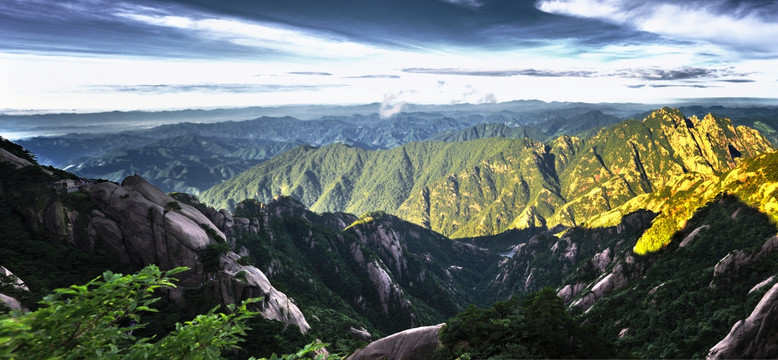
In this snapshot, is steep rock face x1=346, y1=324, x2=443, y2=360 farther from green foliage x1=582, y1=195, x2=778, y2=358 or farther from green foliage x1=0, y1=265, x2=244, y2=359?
green foliage x1=0, y1=265, x2=244, y2=359

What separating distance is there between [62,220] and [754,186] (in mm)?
181881

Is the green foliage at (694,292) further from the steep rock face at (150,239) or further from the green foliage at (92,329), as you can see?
the steep rock face at (150,239)

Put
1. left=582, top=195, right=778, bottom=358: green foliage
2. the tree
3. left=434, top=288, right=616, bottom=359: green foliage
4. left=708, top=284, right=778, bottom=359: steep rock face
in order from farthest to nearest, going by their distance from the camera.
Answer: left=582, top=195, right=778, bottom=358: green foliage → left=708, top=284, right=778, bottom=359: steep rock face → left=434, top=288, right=616, bottom=359: green foliage → the tree

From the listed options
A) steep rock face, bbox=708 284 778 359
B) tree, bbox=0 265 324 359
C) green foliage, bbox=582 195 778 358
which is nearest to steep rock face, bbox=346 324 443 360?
green foliage, bbox=582 195 778 358

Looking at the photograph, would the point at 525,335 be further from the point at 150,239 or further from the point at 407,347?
the point at 150,239

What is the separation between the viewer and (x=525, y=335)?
33250 mm

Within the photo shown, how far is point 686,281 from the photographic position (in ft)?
260

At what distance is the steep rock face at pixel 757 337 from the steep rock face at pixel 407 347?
3257 centimetres

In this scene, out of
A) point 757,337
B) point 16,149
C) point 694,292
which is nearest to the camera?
point 757,337

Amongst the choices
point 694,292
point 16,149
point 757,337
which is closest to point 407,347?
point 757,337

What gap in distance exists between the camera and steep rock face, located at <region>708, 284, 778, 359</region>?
33.9 m

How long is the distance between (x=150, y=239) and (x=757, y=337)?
9679 cm

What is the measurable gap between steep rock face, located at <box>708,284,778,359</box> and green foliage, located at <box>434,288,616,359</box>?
1839cm

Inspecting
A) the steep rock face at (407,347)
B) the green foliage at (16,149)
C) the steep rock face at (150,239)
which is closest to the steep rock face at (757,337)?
the steep rock face at (407,347)
